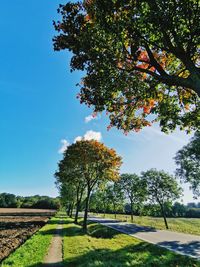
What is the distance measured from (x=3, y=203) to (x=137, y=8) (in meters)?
138

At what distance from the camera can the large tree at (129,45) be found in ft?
26.2

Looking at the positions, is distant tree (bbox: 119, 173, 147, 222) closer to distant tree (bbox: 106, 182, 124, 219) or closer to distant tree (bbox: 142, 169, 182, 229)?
distant tree (bbox: 106, 182, 124, 219)

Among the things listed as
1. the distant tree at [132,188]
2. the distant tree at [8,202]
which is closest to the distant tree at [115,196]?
the distant tree at [132,188]

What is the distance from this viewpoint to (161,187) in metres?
46.5

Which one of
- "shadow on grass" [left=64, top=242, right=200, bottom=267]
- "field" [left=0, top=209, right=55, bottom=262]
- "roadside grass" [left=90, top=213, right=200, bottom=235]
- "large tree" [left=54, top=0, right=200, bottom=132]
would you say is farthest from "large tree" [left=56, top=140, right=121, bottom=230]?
"large tree" [left=54, top=0, right=200, bottom=132]

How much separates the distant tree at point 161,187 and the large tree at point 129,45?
123 feet

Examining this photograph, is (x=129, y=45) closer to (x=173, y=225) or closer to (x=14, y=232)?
(x=14, y=232)

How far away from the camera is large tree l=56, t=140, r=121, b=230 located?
28.6m

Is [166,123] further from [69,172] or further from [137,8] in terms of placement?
[69,172]

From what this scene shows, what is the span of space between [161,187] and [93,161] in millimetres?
23005

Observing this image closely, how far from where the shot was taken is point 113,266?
1068 cm

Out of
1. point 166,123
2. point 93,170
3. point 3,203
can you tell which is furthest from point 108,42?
point 3,203

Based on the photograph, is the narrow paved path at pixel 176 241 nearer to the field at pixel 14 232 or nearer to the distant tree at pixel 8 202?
the field at pixel 14 232

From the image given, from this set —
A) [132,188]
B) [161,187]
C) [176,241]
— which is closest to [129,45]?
[176,241]
